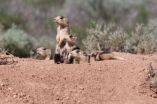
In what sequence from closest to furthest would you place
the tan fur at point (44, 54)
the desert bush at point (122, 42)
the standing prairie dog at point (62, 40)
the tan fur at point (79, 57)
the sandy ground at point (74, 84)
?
the sandy ground at point (74, 84) < the tan fur at point (79, 57) < the standing prairie dog at point (62, 40) < the tan fur at point (44, 54) < the desert bush at point (122, 42)

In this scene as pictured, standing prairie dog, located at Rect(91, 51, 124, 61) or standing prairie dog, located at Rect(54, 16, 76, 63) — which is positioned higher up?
standing prairie dog, located at Rect(54, 16, 76, 63)

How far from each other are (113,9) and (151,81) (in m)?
14.2

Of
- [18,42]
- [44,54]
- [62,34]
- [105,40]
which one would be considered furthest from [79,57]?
[18,42]

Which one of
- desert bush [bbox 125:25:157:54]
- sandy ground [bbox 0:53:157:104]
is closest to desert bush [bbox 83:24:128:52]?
desert bush [bbox 125:25:157:54]

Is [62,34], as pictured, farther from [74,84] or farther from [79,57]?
[74,84]

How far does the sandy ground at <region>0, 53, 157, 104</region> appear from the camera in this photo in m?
6.43

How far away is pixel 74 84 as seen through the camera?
22.7 feet

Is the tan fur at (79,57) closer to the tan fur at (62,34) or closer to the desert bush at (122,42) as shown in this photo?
the tan fur at (62,34)

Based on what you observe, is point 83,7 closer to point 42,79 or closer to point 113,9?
point 113,9

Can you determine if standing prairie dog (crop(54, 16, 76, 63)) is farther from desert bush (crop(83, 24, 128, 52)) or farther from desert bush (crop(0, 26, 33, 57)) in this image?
desert bush (crop(0, 26, 33, 57))

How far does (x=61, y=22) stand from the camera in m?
8.99

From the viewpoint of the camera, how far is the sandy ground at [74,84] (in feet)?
21.1

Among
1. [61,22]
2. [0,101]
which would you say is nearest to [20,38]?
[61,22]

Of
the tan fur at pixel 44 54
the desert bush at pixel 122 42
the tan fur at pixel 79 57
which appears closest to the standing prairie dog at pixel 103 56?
the tan fur at pixel 79 57
